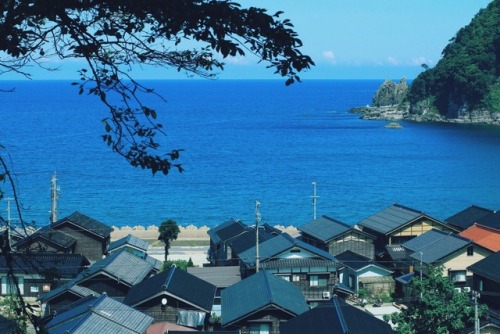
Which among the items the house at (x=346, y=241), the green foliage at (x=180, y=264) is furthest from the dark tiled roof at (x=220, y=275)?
the house at (x=346, y=241)

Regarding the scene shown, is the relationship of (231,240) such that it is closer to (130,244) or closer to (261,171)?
(130,244)

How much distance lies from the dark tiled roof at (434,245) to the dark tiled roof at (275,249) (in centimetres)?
271

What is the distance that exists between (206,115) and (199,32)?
102 meters

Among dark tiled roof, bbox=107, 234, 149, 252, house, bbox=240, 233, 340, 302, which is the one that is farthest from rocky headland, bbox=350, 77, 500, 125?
house, bbox=240, 233, 340, 302

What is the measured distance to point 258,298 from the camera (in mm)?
14336

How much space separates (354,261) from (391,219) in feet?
14.0

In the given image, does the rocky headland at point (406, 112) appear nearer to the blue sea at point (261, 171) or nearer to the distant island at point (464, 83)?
the distant island at point (464, 83)

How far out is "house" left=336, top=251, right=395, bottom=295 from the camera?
20.0 m

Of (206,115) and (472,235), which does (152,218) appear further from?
(206,115)

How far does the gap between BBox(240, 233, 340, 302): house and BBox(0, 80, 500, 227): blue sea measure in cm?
972

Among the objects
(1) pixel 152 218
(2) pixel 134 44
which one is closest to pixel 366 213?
(1) pixel 152 218

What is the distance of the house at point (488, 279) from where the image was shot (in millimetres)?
16641

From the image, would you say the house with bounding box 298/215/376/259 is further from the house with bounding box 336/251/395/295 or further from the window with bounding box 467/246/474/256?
the window with bounding box 467/246/474/256

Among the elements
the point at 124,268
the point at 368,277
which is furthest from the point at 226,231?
the point at 124,268
